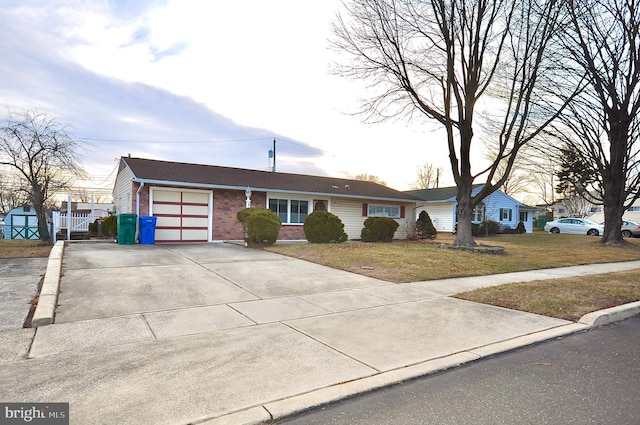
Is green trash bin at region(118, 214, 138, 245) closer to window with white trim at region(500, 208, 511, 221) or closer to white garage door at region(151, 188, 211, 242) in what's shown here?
white garage door at region(151, 188, 211, 242)

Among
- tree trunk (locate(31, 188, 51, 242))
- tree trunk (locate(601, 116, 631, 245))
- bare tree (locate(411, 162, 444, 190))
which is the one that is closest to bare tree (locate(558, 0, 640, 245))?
tree trunk (locate(601, 116, 631, 245))

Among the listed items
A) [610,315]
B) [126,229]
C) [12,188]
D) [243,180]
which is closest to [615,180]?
[610,315]

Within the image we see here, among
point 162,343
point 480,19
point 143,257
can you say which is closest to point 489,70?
point 480,19

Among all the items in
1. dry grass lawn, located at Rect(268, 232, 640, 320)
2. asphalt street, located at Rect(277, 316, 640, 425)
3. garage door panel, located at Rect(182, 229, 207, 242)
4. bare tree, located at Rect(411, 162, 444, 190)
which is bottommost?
asphalt street, located at Rect(277, 316, 640, 425)

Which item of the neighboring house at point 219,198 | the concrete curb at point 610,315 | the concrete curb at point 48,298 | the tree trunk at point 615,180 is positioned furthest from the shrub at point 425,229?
the concrete curb at point 48,298

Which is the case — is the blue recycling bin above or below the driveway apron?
Answer: above

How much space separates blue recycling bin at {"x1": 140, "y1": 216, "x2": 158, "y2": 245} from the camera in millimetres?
14990

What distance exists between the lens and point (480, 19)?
14.4 meters

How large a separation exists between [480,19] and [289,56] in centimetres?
773

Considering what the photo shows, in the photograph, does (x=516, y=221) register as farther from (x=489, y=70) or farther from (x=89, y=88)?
(x=89, y=88)

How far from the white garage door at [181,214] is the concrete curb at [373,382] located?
14574 mm

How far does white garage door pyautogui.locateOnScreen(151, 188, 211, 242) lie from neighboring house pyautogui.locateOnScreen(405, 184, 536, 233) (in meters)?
16.1

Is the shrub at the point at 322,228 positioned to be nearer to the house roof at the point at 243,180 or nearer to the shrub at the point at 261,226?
the shrub at the point at 261,226

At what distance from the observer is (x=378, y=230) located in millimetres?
19391
